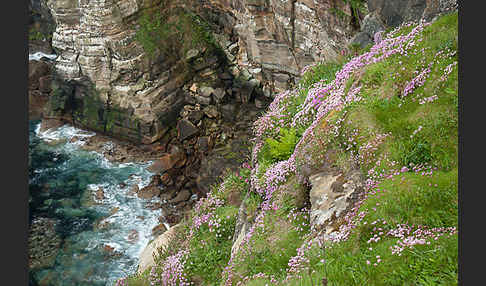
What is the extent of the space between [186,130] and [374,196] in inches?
941

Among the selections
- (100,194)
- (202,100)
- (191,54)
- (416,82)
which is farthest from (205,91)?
(416,82)

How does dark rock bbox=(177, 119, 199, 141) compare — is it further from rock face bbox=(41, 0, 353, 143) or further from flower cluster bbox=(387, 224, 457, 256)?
Result: flower cluster bbox=(387, 224, 457, 256)

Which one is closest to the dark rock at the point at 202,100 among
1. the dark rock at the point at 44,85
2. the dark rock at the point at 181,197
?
the dark rock at the point at 181,197

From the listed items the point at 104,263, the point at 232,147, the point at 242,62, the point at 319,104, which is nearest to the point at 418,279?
the point at 319,104

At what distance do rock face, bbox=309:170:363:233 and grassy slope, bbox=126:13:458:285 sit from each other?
0.27 meters

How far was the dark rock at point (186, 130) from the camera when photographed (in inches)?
1140

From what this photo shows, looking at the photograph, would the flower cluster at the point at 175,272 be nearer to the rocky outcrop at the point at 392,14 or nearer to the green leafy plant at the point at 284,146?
the green leafy plant at the point at 284,146

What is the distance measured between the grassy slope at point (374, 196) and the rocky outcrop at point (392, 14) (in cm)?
108

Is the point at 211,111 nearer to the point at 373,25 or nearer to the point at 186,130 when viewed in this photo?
the point at 186,130

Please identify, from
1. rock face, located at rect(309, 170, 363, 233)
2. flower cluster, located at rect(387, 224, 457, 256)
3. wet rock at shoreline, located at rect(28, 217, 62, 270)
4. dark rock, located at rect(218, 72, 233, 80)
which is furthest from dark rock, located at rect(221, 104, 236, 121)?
flower cluster, located at rect(387, 224, 457, 256)

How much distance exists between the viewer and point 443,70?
24.7 ft

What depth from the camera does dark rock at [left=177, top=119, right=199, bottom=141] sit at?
2896 cm

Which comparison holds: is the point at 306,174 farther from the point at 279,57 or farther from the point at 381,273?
the point at 279,57

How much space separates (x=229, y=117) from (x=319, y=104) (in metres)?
19.2
